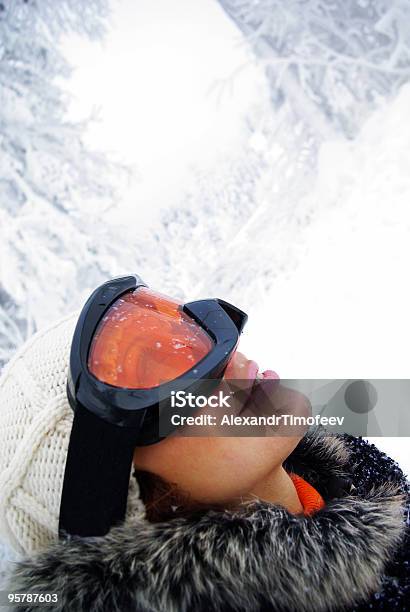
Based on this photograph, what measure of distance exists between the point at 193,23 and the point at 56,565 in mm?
5747

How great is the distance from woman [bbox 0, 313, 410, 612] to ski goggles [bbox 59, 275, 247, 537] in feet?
0.21

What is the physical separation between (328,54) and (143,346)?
5158mm

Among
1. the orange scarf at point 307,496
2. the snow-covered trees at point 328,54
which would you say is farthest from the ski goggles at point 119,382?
the snow-covered trees at point 328,54

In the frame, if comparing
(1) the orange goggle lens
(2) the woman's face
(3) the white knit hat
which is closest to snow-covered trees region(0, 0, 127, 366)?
(3) the white knit hat

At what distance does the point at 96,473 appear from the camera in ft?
3.74

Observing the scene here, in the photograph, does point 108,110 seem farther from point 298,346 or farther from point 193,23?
point 298,346

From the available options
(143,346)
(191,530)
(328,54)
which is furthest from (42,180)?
(191,530)

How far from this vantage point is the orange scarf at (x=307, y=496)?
1.45 m

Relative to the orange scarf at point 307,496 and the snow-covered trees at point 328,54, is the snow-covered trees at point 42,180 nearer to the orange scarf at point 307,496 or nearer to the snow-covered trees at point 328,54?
the snow-covered trees at point 328,54

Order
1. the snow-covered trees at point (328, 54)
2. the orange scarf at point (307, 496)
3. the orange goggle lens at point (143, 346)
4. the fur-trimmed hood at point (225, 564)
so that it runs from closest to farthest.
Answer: the fur-trimmed hood at point (225, 564)
the orange goggle lens at point (143, 346)
the orange scarf at point (307, 496)
the snow-covered trees at point (328, 54)

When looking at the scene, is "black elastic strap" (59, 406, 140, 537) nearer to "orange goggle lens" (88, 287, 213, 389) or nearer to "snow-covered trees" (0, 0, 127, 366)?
"orange goggle lens" (88, 287, 213, 389)

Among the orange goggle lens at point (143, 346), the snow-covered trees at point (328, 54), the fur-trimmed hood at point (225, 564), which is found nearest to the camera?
the fur-trimmed hood at point (225, 564)

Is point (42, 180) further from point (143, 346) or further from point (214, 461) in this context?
point (214, 461)

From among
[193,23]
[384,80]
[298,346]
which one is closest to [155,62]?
[193,23]
